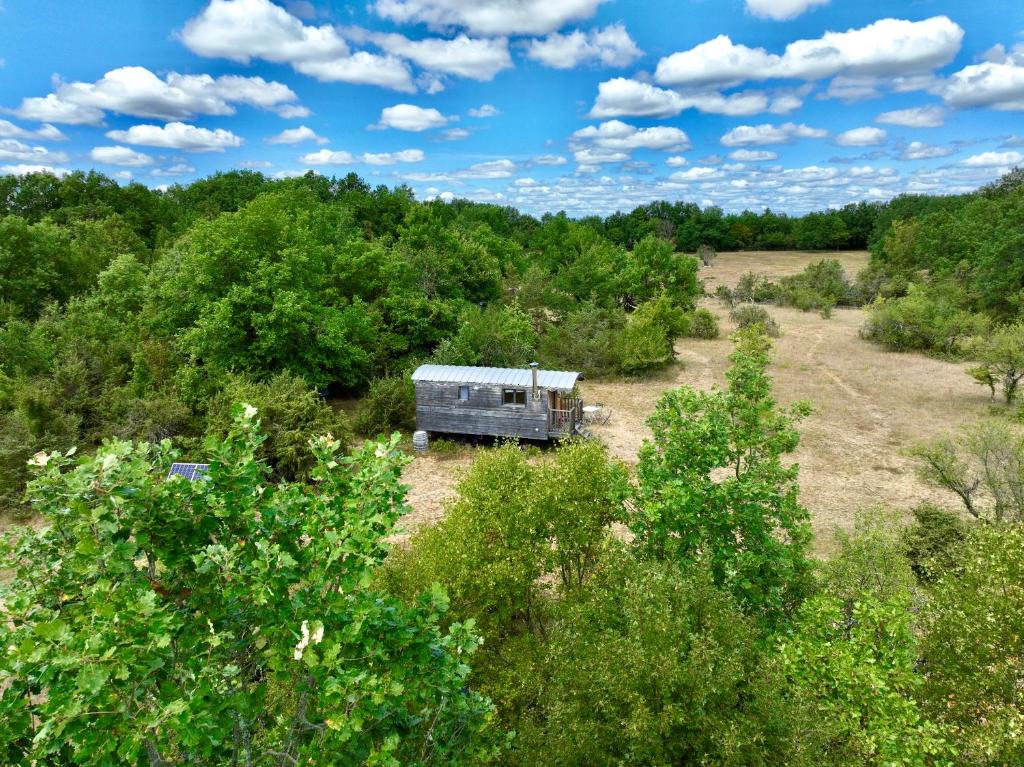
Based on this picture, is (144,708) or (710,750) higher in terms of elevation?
(144,708)

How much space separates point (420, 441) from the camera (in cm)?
2539

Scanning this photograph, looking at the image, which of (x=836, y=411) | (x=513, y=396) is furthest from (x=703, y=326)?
(x=513, y=396)

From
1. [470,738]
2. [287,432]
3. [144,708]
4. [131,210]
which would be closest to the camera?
[144,708]

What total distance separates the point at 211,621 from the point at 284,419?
57.6 ft

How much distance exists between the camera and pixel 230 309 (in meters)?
23.8

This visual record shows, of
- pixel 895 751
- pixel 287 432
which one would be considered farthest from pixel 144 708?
pixel 287 432

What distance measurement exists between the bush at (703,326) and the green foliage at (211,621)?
150ft

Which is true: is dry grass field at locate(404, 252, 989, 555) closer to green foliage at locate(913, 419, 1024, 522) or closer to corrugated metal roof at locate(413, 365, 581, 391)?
green foliage at locate(913, 419, 1024, 522)

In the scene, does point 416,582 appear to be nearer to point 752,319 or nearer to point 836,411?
point 836,411

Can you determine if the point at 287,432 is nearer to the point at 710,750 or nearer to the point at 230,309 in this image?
the point at 230,309

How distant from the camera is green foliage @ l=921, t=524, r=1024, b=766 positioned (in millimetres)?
6902

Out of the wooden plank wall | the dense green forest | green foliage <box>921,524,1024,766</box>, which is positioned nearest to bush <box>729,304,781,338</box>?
the dense green forest

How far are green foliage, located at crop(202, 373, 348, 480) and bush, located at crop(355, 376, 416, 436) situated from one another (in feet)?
13.8

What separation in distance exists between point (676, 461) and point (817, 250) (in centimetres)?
10279
